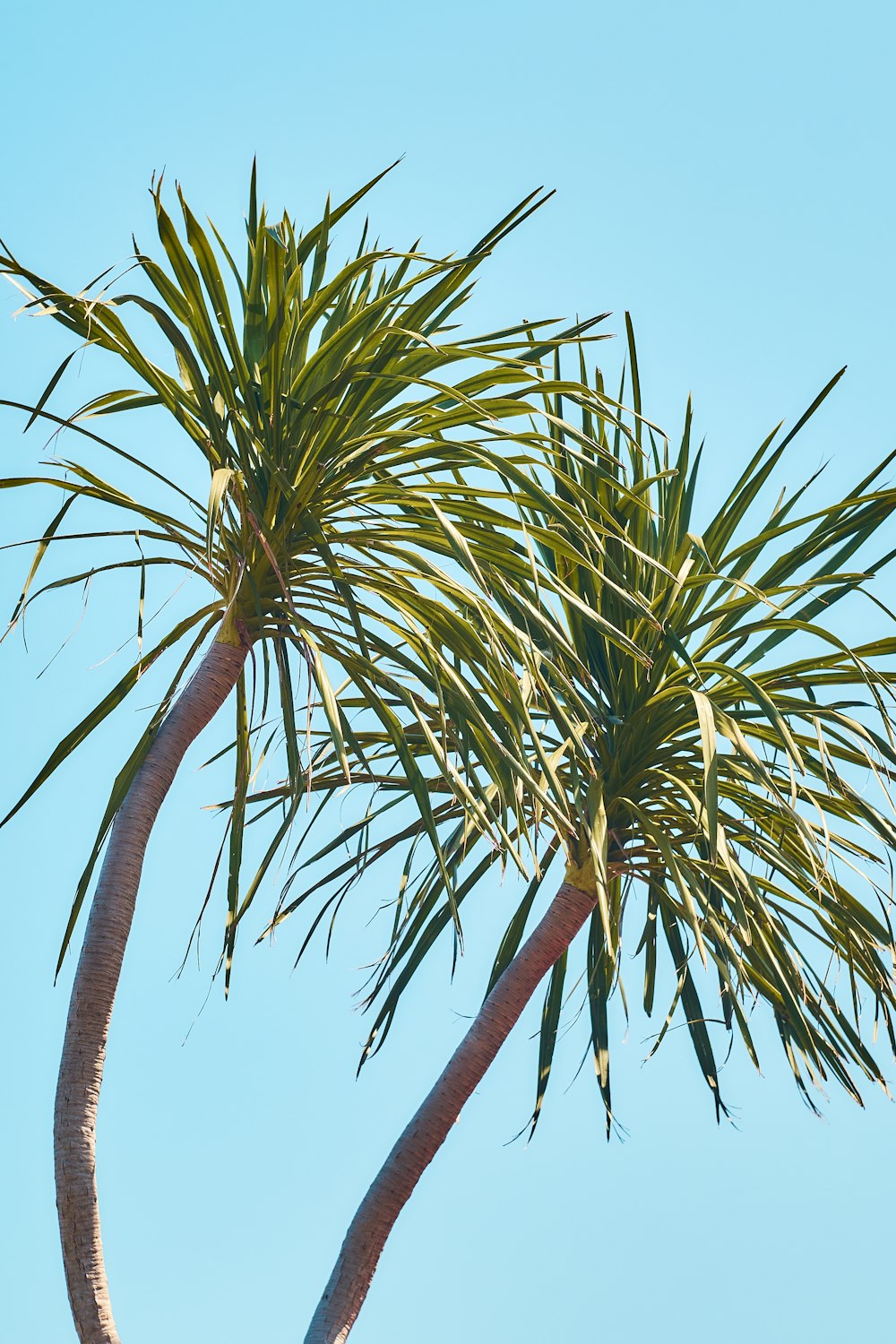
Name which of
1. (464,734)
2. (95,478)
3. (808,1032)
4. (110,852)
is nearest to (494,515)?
(464,734)

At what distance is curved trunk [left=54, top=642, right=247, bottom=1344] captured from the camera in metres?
2.34

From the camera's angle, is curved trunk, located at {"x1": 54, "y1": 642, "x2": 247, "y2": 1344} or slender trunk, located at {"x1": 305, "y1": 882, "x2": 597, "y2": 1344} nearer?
curved trunk, located at {"x1": 54, "y1": 642, "x2": 247, "y2": 1344}

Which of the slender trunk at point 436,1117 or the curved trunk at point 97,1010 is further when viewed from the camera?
the slender trunk at point 436,1117

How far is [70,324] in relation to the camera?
9.18ft

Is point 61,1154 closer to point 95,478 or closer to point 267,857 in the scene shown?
point 267,857

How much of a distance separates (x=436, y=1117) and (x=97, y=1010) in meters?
0.94

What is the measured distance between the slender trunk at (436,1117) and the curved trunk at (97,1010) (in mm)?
669

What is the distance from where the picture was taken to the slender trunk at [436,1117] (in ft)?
9.54

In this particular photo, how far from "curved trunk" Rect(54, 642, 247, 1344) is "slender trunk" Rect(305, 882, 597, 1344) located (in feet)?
2.20

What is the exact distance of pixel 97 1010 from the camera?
2.47m

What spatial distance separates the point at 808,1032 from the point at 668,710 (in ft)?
2.62

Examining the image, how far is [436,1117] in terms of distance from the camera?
3111 millimetres

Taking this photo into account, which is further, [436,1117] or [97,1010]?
[436,1117]

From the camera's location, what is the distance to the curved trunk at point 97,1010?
7.69ft
